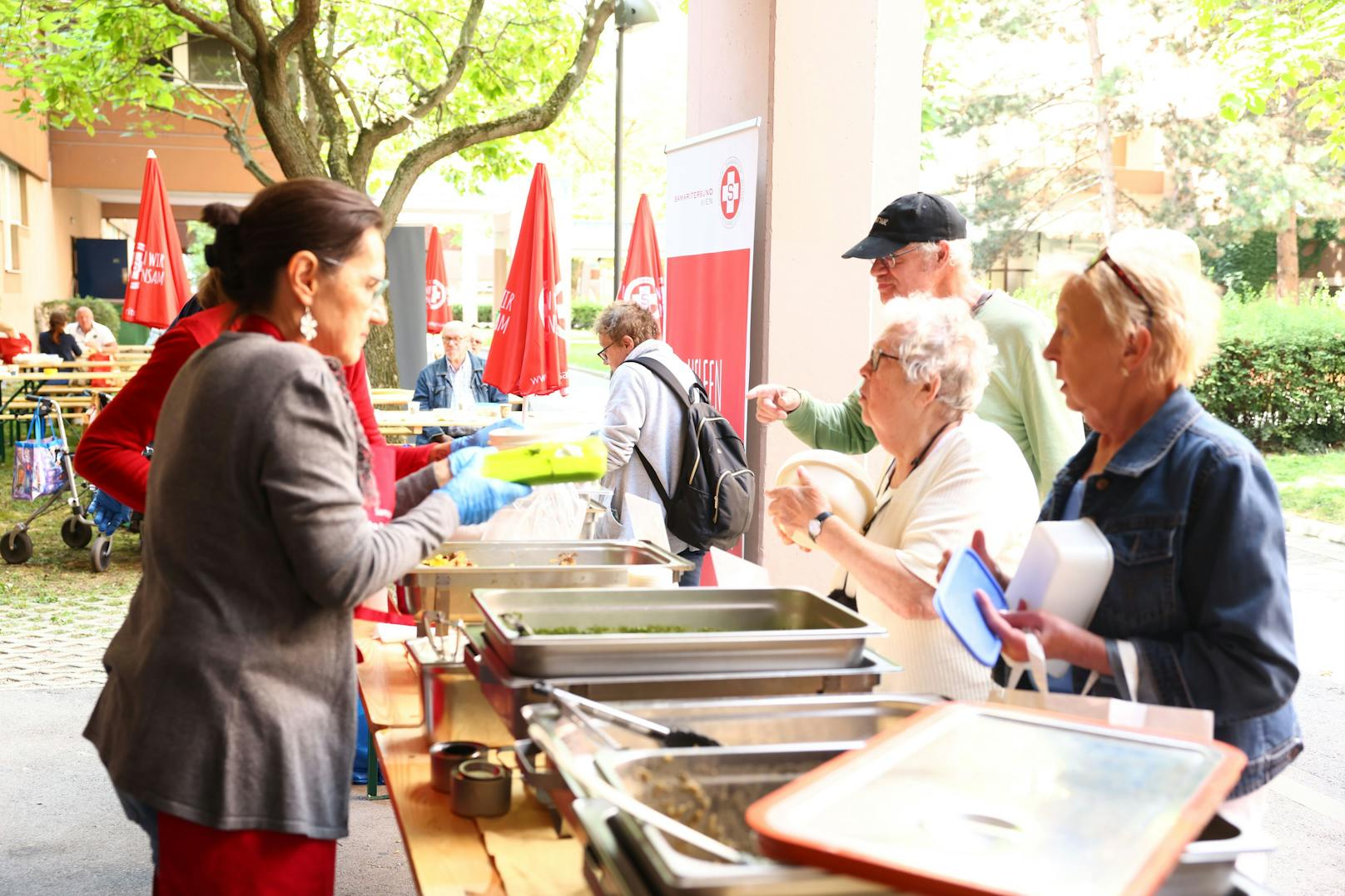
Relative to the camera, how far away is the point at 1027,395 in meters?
2.97

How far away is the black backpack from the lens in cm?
454

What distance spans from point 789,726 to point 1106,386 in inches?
25.4

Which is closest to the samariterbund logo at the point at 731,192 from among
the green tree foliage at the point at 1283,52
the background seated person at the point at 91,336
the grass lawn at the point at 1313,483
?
the green tree foliage at the point at 1283,52

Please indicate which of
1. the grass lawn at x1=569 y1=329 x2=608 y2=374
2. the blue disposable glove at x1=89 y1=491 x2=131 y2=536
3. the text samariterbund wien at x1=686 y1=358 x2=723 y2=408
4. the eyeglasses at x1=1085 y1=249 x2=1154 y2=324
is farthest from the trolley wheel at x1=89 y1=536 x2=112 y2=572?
the grass lawn at x1=569 y1=329 x2=608 y2=374

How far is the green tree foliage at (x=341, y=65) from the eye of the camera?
34.1ft

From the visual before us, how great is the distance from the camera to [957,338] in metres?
2.27

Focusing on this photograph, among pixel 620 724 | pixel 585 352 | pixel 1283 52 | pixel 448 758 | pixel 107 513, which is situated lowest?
pixel 585 352

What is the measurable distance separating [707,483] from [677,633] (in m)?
2.87

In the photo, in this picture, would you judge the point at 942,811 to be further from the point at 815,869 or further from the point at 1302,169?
the point at 1302,169

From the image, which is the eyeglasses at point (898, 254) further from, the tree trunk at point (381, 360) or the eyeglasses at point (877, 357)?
the tree trunk at point (381, 360)

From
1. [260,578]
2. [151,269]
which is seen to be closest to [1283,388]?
[151,269]

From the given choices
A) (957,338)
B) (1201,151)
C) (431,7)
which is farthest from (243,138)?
(1201,151)

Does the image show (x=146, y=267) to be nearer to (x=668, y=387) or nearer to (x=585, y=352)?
(x=668, y=387)

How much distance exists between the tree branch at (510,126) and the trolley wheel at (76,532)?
12.6ft
